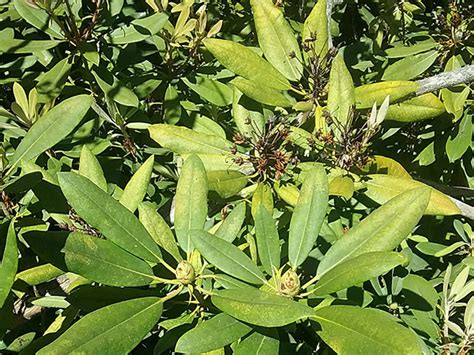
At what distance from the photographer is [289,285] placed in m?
1.06

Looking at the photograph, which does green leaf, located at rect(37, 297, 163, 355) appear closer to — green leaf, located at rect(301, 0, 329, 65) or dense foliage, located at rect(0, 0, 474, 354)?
dense foliage, located at rect(0, 0, 474, 354)

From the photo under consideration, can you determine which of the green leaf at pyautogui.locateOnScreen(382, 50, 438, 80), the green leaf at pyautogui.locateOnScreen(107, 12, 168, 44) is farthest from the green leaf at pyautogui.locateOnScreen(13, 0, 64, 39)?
the green leaf at pyautogui.locateOnScreen(382, 50, 438, 80)

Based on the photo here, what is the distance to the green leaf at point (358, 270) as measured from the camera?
0.95 m

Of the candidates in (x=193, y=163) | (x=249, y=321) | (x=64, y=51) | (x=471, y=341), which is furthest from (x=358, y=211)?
(x=64, y=51)

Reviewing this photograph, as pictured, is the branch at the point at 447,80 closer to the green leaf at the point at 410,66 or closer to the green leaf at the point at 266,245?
the green leaf at the point at 410,66

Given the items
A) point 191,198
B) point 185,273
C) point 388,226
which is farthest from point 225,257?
point 388,226

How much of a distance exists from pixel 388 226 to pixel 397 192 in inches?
10.1

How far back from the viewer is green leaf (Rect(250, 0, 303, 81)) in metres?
1.54

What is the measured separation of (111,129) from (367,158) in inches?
32.1

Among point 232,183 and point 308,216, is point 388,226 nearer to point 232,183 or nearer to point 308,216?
point 308,216

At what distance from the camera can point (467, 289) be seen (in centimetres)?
136

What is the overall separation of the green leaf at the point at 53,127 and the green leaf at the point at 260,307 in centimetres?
49

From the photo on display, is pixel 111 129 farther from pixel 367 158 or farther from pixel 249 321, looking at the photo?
pixel 249 321

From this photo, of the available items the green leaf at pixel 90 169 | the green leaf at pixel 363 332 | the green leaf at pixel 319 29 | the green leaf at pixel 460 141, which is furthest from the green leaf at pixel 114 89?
the green leaf at pixel 460 141
